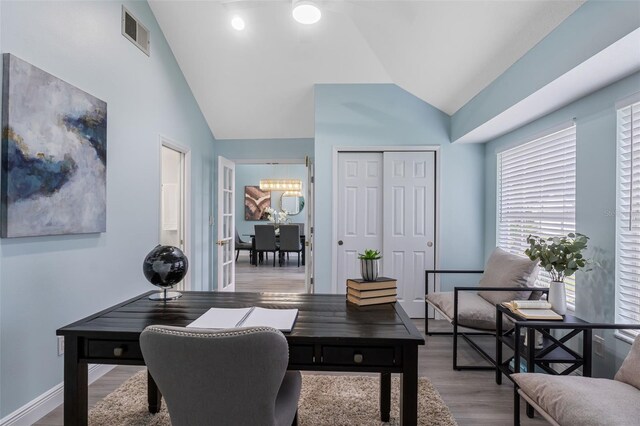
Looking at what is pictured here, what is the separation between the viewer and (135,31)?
296cm

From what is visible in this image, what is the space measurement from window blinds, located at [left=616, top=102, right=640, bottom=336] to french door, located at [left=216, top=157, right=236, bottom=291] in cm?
408

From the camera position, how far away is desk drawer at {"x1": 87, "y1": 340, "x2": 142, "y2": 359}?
1.40 meters

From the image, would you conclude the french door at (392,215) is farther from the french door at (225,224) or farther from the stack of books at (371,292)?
the stack of books at (371,292)

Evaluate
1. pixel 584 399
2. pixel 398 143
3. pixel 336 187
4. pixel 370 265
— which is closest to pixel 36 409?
pixel 370 265

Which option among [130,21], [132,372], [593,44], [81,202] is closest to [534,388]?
[593,44]

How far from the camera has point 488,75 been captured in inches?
116

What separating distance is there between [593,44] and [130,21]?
3.31 meters

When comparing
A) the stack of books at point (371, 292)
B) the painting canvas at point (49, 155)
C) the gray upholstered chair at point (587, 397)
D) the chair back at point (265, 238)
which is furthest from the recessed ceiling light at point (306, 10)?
the chair back at point (265, 238)

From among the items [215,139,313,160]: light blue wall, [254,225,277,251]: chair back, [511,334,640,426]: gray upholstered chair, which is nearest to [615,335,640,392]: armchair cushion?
[511,334,640,426]: gray upholstered chair

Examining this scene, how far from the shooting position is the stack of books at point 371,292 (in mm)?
1794

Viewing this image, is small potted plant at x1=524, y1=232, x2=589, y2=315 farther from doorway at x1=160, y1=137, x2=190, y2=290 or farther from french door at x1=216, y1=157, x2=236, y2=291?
french door at x1=216, y1=157, x2=236, y2=291

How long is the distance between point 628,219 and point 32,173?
3.47m

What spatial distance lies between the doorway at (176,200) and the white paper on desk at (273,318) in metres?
2.57

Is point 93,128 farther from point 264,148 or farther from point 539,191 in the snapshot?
point 539,191
